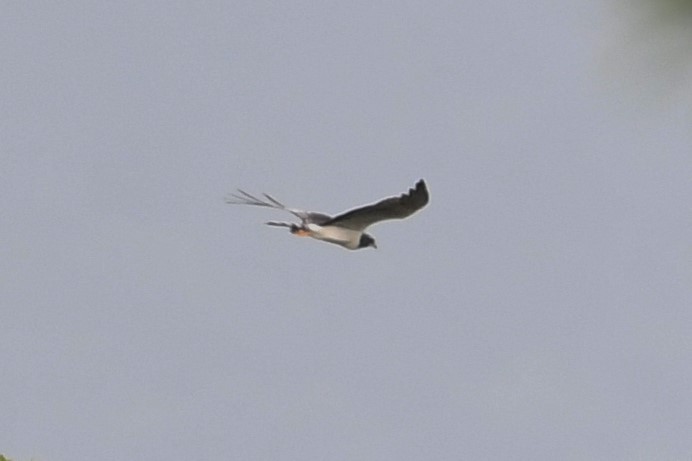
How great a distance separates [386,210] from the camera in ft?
55.6

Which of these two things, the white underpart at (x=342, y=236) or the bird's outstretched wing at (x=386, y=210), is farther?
the white underpart at (x=342, y=236)

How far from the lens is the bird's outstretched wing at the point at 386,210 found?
15852 mm

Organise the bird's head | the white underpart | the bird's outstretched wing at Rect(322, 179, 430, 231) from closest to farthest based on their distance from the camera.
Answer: the bird's outstretched wing at Rect(322, 179, 430, 231) → the white underpart → the bird's head

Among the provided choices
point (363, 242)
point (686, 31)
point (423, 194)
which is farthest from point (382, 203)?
point (686, 31)

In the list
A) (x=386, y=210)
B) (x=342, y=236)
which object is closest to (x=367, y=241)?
(x=342, y=236)

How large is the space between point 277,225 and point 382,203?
1292 mm

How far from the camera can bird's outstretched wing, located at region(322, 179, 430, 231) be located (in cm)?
1585

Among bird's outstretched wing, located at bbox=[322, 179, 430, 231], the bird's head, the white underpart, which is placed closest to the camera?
bird's outstretched wing, located at bbox=[322, 179, 430, 231]

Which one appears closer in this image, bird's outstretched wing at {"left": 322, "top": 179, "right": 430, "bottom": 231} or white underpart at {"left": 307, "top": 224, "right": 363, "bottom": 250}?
bird's outstretched wing at {"left": 322, "top": 179, "right": 430, "bottom": 231}

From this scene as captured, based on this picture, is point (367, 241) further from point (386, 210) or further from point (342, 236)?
point (386, 210)

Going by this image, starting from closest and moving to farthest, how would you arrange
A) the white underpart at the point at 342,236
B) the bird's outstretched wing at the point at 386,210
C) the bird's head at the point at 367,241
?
the bird's outstretched wing at the point at 386,210
the white underpart at the point at 342,236
the bird's head at the point at 367,241

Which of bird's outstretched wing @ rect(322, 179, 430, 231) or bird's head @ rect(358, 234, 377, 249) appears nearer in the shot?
bird's outstretched wing @ rect(322, 179, 430, 231)

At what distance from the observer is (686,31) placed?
2.79 meters

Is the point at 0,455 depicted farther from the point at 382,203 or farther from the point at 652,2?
the point at 652,2
